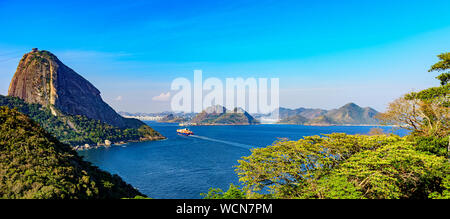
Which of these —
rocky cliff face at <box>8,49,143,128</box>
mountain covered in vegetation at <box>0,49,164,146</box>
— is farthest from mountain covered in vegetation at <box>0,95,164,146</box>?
rocky cliff face at <box>8,49,143,128</box>

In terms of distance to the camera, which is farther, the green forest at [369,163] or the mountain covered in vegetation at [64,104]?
the mountain covered in vegetation at [64,104]

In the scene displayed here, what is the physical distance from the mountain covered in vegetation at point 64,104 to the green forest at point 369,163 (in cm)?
9220

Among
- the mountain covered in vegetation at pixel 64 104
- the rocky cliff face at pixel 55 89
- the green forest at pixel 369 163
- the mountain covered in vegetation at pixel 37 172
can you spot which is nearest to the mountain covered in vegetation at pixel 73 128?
the mountain covered in vegetation at pixel 64 104

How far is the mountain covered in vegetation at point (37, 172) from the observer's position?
20.5 metres

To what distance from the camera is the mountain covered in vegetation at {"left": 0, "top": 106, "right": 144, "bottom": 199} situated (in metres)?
20.5

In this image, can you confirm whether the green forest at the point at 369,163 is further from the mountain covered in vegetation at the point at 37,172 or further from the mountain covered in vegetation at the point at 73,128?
the mountain covered in vegetation at the point at 73,128

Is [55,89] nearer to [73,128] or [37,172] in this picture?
[73,128]

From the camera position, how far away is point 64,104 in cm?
12338

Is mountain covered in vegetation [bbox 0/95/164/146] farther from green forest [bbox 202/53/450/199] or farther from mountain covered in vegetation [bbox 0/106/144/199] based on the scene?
green forest [bbox 202/53/450/199]

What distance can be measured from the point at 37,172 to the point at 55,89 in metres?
120

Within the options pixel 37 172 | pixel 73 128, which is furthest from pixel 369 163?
pixel 73 128

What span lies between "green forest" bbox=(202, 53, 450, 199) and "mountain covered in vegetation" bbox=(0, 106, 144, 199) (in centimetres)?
1558
